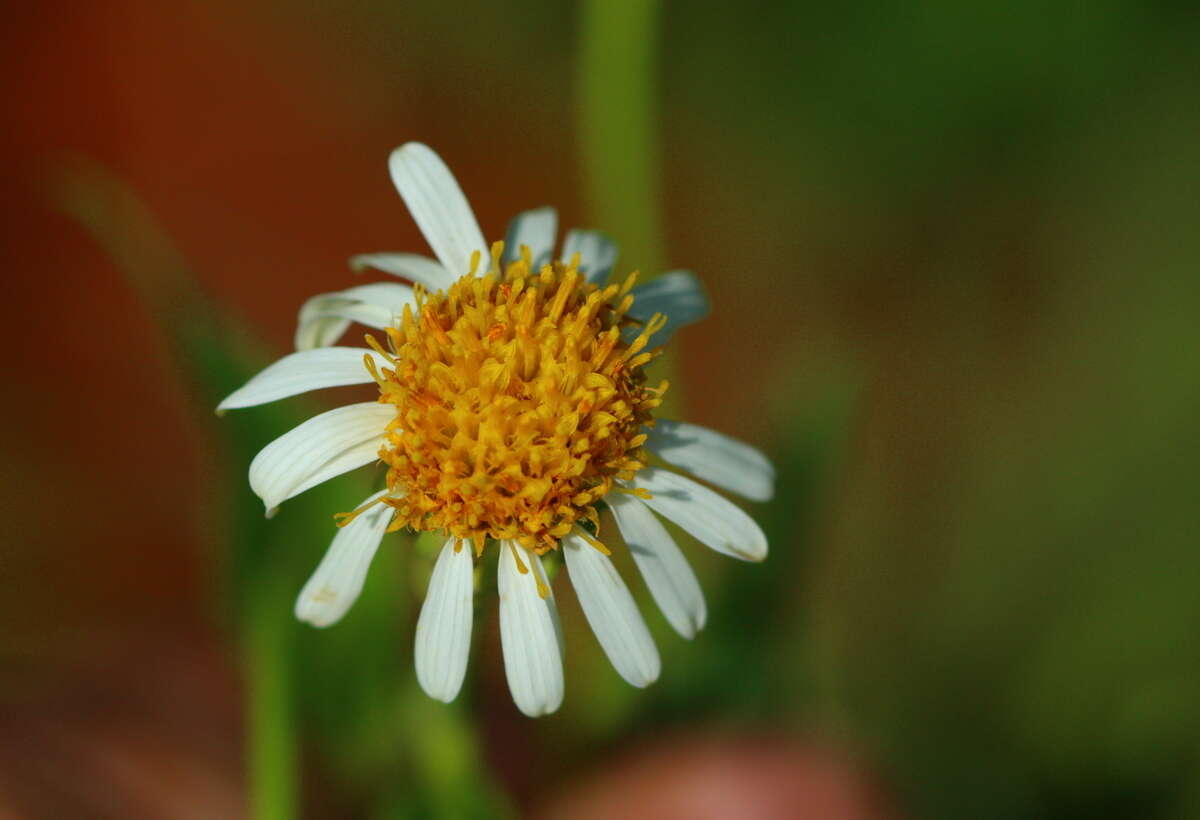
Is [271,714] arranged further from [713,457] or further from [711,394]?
[711,394]

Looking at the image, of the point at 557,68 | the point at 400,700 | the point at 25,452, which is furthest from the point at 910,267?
the point at 25,452

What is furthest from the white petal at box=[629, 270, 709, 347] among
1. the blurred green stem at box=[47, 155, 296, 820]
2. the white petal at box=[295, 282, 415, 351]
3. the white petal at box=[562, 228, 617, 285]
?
the blurred green stem at box=[47, 155, 296, 820]

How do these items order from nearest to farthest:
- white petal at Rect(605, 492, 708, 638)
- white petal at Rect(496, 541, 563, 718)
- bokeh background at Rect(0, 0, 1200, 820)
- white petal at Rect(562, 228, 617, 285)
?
1. white petal at Rect(496, 541, 563, 718)
2. white petal at Rect(605, 492, 708, 638)
3. white petal at Rect(562, 228, 617, 285)
4. bokeh background at Rect(0, 0, 1200, 820)

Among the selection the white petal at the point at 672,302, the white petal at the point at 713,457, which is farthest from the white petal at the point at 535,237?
the white petal at the point at 713,457

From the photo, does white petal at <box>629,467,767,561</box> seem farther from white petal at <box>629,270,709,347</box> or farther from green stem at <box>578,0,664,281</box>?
green stem at <box>578,0,664,281</box>

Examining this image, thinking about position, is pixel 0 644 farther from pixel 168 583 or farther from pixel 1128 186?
pixel 1128 186

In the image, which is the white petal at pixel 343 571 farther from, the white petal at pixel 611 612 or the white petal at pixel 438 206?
the white petal at pixel 438 206
